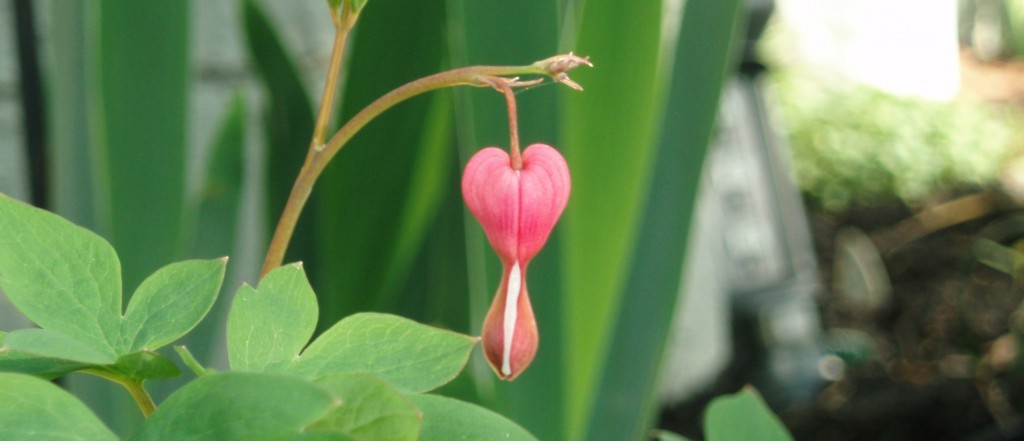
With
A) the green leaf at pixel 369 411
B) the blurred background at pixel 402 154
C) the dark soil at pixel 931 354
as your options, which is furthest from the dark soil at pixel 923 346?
the green leaf at pixel 369 411

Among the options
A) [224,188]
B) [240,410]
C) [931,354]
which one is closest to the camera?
[240,410]

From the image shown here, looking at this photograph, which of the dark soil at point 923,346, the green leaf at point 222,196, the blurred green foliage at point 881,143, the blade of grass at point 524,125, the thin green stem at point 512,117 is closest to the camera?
the thin green stem at point 512,117

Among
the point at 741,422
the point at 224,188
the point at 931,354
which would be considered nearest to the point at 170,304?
the point at 741,422

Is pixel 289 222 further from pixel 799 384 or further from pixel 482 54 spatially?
pixel 799 384

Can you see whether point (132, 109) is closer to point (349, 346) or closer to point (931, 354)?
point (349, 346)

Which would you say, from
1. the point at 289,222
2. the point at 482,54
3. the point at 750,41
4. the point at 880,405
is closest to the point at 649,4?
the point at 482,54

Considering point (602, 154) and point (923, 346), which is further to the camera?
point (923, 346)

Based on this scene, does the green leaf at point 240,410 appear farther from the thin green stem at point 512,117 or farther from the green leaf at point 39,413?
the thin green stem at point 512,117
